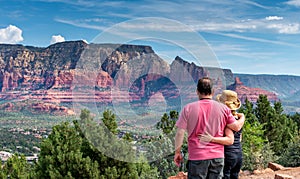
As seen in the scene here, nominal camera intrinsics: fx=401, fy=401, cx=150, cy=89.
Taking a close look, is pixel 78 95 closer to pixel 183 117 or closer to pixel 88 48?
pixel 88 48

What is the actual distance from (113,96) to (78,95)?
56 centimetres

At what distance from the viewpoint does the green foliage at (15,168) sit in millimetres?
13742

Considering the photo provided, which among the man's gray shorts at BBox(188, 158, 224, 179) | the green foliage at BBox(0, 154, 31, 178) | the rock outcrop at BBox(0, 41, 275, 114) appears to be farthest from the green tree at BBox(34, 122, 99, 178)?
the man's gray shorts at BBox(188, 158, 224, 179)

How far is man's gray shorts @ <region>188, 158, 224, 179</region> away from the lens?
3895mm

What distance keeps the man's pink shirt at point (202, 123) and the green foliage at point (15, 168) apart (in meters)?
10.7

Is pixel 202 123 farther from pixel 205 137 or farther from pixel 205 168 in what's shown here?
pixel 205 168

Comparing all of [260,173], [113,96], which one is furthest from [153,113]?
[260,173]

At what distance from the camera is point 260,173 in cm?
1008

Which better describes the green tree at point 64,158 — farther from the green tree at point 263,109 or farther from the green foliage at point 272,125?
the green tree at point 263,109

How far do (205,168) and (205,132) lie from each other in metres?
0.36

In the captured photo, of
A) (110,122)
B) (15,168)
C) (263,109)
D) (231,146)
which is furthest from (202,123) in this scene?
(263,109)

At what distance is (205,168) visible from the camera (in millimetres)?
3900

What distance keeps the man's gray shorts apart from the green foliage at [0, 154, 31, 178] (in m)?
10.6

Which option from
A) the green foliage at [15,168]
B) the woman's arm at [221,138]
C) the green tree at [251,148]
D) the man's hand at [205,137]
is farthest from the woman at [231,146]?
the green foliage at [15,168]
